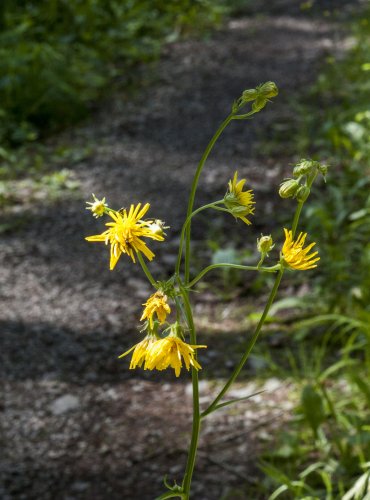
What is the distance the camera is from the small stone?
2627 millimetres

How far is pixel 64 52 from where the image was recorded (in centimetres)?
582

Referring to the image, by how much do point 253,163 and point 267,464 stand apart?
2.65 m

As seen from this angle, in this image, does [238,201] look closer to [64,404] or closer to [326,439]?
[326,439]

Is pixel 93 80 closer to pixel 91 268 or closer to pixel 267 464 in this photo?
pixel 91 268

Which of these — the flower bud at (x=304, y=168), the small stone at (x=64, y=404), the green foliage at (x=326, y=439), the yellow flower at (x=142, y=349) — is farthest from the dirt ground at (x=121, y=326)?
the flower bud at (x=304, y=168)

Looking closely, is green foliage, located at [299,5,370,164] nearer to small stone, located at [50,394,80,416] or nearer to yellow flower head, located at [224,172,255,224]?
small stone, located at [50,394,80,416]

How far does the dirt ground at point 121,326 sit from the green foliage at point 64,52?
0.27 m

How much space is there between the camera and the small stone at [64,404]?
2.63m

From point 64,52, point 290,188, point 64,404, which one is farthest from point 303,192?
point 64,52

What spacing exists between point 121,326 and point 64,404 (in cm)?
56

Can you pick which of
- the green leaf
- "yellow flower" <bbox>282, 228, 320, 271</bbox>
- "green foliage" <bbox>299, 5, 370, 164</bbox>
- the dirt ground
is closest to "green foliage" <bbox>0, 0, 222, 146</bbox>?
the dirt ground

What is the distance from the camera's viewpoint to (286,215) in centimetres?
383

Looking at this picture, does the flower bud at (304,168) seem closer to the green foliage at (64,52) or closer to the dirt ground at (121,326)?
the dirt ground at (121,326)

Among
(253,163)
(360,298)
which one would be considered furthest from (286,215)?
(360,298)
